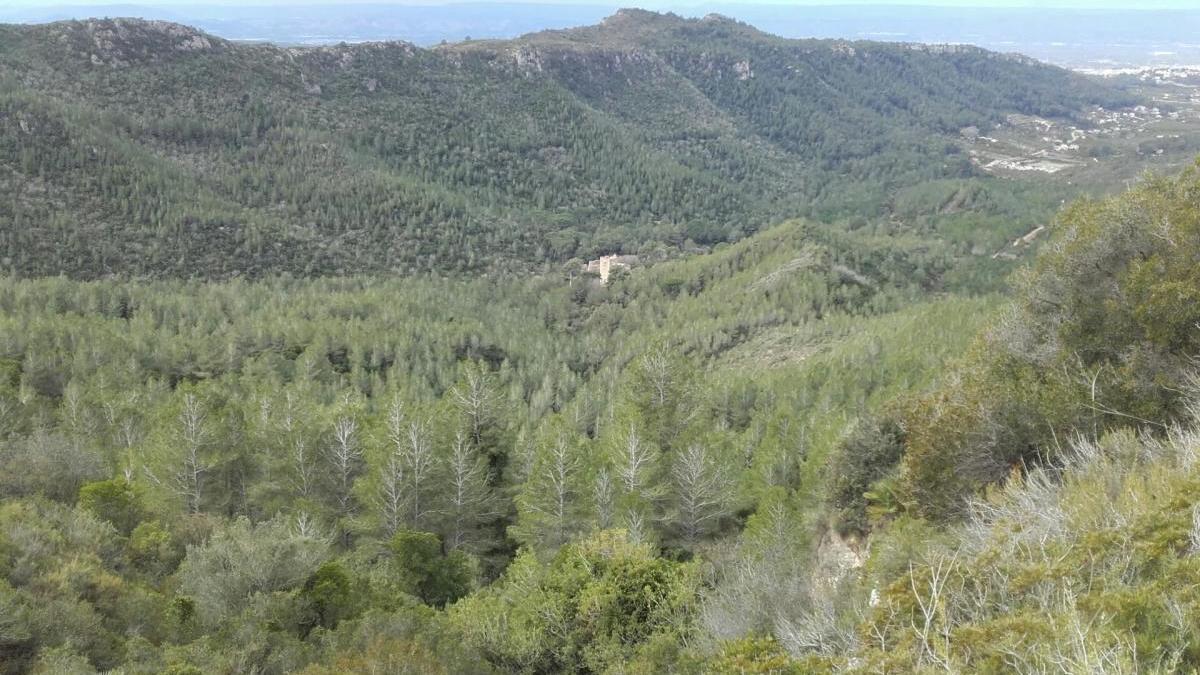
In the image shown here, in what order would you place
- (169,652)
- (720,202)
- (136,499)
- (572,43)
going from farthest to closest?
(572,43), (720,202), (136,499), (169,652)

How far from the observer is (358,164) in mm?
120812

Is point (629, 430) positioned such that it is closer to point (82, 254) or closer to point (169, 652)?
point (169, 652)

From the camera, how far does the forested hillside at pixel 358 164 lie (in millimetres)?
90000

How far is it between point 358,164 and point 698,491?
10760cm

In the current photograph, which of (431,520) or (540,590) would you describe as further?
(431,520)

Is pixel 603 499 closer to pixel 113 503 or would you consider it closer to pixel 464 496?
pixel 464 496

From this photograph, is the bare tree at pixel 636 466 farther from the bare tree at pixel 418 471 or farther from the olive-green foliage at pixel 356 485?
the bare tree at pixel 418 471

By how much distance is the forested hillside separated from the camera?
9000cm

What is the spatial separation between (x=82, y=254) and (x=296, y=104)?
53.0 meters

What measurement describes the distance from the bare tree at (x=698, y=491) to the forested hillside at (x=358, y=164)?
77.6m

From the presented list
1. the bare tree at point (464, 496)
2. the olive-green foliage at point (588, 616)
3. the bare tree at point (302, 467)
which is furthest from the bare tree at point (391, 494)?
the olive-green foliage at point (588, 616)

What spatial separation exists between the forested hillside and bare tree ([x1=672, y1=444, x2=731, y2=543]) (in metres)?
77.6

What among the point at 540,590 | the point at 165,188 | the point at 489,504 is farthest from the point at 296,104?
the point at 540,590

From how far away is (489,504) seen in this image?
28250 millimetres
